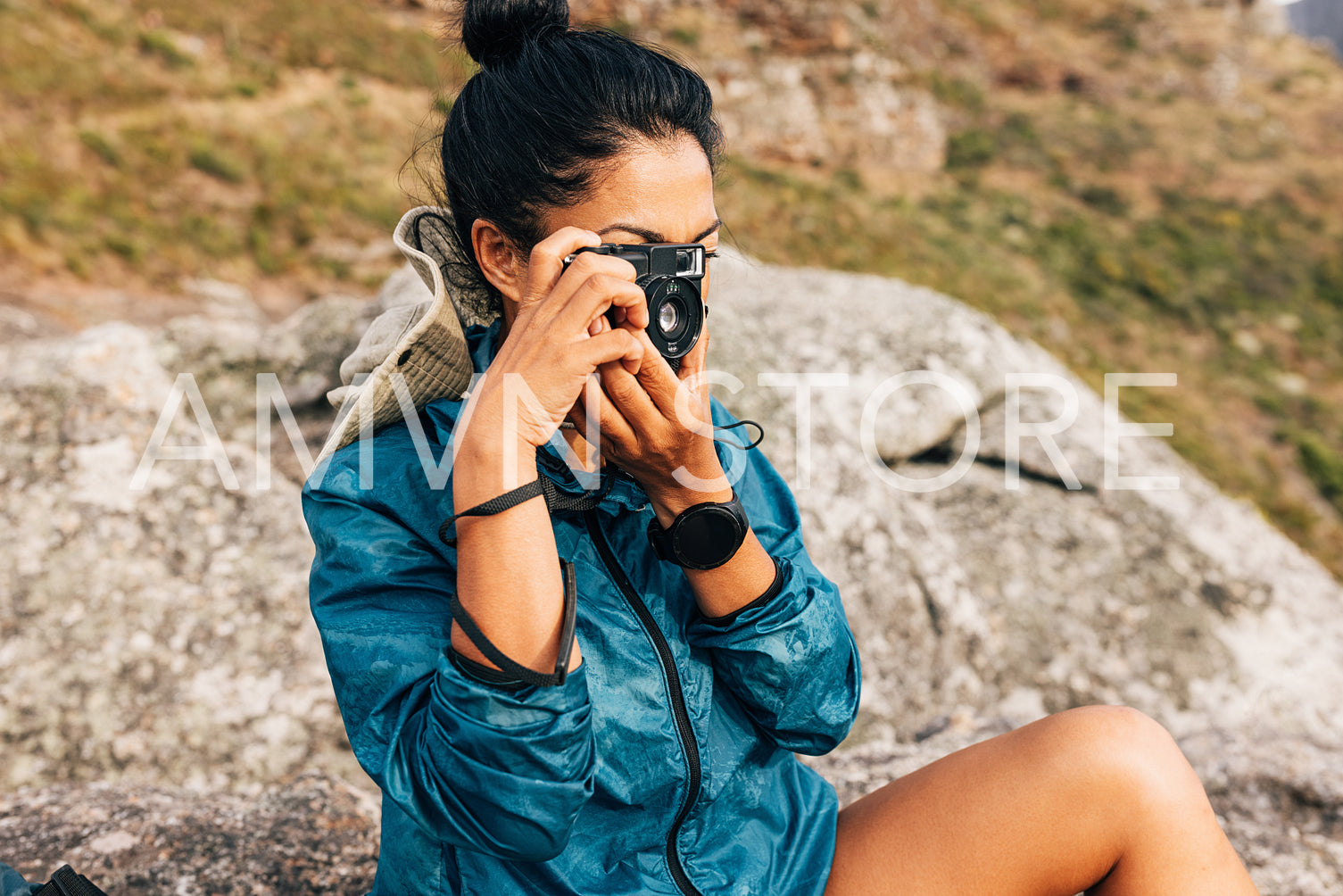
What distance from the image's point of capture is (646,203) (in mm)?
1460

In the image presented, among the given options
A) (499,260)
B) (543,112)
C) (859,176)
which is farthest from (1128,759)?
(859,176)

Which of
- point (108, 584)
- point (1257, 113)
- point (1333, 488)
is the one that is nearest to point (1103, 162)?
point (1257, 113)

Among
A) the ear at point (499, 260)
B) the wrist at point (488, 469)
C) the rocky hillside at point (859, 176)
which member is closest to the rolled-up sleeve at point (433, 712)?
the wrist at point (488, 469)

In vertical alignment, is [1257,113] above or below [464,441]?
above

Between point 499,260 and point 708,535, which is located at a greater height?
point 499,260

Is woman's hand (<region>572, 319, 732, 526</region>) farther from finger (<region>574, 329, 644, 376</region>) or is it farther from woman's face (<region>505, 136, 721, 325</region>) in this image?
woman's face (<region>505, 136, 721, 325</region>)

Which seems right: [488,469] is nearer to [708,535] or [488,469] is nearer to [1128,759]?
[708,535]

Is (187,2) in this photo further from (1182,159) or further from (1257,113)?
(1257,113)

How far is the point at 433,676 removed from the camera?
117 cm

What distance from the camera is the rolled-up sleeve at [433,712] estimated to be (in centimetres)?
108

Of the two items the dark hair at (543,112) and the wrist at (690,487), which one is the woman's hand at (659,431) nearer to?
the wrist at (690,487)

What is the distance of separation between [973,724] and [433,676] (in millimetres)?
2491

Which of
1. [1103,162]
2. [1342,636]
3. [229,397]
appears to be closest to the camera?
[229,397]

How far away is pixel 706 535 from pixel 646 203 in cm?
64
